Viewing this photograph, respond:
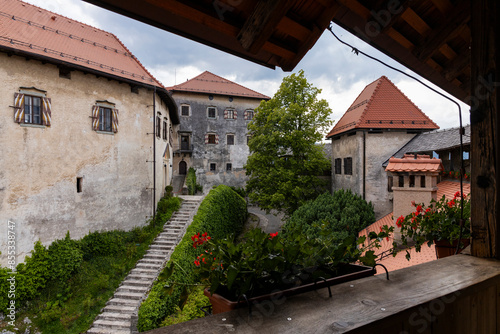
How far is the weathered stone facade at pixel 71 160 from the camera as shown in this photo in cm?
952

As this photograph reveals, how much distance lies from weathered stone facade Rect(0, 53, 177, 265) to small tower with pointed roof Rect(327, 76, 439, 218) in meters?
10.3

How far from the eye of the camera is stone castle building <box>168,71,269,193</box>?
25.2m

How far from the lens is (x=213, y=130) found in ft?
84.6

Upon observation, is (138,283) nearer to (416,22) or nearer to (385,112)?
(416,22)

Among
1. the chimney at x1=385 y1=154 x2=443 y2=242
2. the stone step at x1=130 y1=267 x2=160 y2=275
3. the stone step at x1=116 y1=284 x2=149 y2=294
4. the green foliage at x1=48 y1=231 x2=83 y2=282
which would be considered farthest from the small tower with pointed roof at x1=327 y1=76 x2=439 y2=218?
the green foliage at x1=48 y1=231 x2=83 y2=282

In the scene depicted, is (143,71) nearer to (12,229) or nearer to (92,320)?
(12,229)

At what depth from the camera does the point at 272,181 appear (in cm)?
1509

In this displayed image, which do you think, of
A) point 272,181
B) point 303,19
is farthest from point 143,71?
point 303,19

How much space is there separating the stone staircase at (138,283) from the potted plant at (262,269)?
379 inches

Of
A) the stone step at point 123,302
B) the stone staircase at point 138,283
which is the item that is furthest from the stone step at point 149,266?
the stone step at point 123,302

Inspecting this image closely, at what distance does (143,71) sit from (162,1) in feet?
48.5

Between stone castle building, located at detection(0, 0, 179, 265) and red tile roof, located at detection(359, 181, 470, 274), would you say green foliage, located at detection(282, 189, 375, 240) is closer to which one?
red tile roof, located at detection(359, 181, 470, 274)

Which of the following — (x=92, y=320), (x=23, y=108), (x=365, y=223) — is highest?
(x=23, y=108)

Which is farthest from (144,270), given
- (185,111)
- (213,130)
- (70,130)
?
(185,111)
